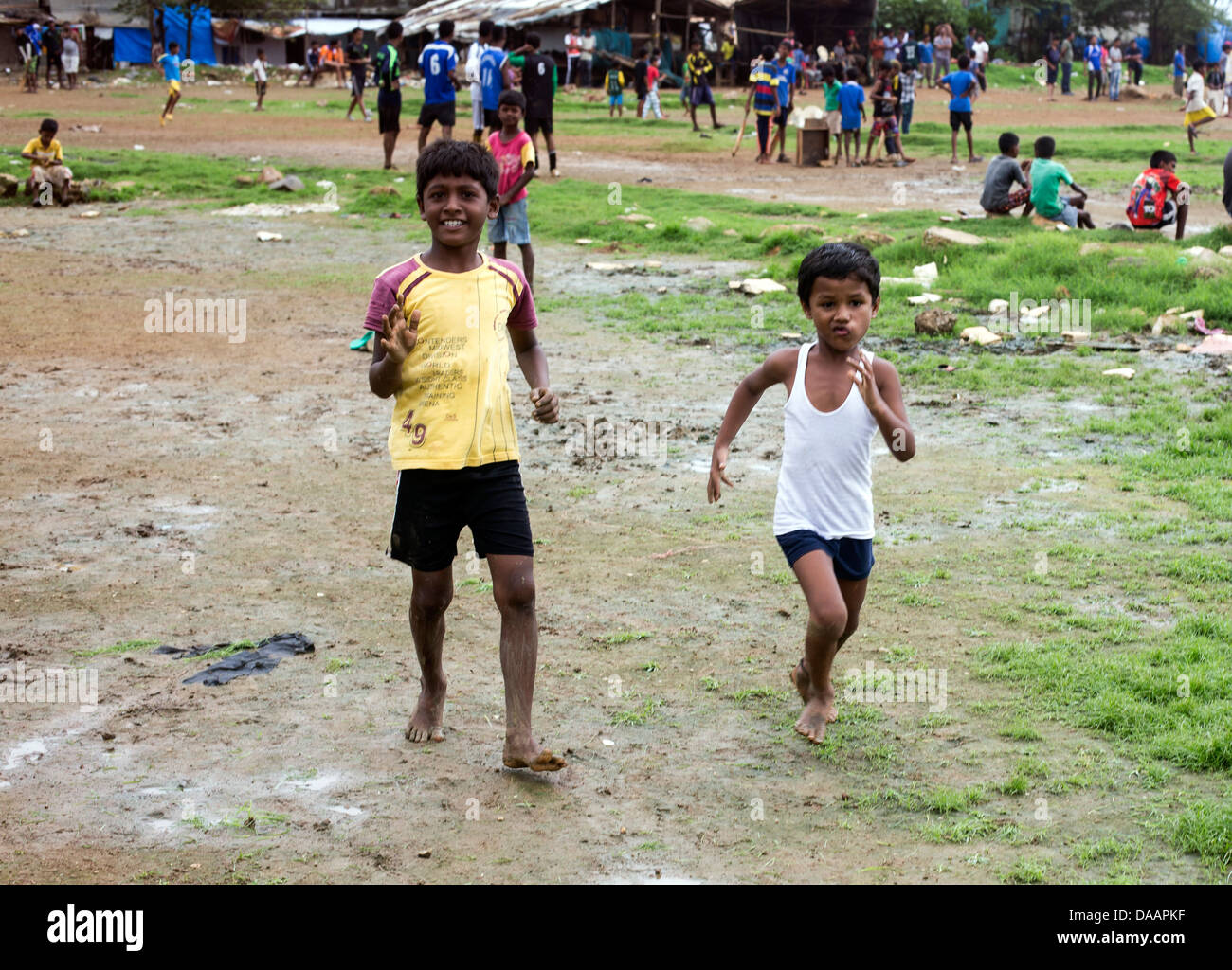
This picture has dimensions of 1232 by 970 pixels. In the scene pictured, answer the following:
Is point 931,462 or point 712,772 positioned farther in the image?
point 931,462

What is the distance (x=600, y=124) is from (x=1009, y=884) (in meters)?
30.2

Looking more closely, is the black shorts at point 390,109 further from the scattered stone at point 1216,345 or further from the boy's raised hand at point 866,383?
the boy's raised hand at point 866,383

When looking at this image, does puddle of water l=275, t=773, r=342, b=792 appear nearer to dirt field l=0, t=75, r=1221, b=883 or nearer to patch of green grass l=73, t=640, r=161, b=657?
dirt field l=0, t=75, r=1221, b=883

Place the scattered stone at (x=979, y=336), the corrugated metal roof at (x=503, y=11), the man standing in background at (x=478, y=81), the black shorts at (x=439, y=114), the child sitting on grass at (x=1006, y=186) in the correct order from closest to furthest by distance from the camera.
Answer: the scattered stone at (x=979, y=336) < the child sitting on grass at (x=1006, y=186) < the black shorts at (x=439, y=114) < the man standing in background at (x=478, y=81) < the corrugated metal roof at (x=503, y=11)

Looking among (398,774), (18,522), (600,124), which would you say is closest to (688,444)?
(18,522)

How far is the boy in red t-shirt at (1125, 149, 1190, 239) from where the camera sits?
14.2m

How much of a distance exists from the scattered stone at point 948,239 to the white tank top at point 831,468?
9.29 m

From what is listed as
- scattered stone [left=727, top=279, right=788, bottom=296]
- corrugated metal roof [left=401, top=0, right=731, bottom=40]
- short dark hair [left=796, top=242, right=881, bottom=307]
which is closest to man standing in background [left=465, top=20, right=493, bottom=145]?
scattered stone [left=727, top=279, right=788, bottom=296]

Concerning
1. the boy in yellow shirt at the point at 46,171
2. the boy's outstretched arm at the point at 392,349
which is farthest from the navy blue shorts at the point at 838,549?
the boy in yellow shirt at the point at 46,171

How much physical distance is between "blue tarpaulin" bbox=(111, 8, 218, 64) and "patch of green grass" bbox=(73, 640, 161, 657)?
152 ft

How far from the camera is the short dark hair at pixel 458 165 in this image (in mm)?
3979

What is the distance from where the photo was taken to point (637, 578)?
→ 19.2 feet

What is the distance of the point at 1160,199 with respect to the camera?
1417cm
